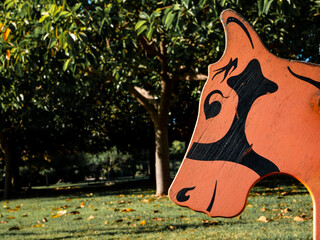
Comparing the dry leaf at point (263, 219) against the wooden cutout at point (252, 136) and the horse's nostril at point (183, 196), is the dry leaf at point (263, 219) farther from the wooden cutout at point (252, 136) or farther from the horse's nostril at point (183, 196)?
the horse's nostril at point (183, 196)

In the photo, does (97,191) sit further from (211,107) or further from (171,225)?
(211,107)

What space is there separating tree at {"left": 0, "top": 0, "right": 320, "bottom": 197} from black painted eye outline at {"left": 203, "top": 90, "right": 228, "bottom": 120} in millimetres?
2812

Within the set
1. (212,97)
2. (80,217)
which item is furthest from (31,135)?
(212,97)

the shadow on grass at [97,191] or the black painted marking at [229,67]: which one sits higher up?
the black painted marking at [229,67]

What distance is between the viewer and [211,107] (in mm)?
2027

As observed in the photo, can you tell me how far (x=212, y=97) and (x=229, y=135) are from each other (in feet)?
0.77

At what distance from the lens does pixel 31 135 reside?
61.7 feet

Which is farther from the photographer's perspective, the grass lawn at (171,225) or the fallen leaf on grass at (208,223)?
the fallen leaf on grass at (208,223)

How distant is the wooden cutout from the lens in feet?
Answer: 6.37

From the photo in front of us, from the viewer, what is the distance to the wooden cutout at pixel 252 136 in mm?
1940

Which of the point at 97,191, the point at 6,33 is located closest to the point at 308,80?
the point at 6,33

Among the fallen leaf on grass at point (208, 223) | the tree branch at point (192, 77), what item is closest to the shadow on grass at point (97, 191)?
the tree branch at point (192, 77)

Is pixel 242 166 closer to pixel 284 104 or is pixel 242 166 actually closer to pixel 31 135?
pixel 284 104

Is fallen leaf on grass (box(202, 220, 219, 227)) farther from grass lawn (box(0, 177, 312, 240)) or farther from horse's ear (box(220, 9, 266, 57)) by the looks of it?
horse's ear (box(220, 9, 266, 57))
